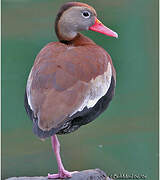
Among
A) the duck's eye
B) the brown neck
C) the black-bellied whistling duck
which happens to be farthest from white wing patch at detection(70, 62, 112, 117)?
the duck's eye

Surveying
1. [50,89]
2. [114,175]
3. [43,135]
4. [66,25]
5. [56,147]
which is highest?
[66,25]

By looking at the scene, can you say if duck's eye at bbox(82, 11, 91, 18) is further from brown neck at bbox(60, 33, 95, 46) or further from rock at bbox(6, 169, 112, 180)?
rock at bbox(6, 169, 112, 180)

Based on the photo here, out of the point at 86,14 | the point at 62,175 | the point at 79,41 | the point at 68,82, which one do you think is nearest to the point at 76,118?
the point at 68,82

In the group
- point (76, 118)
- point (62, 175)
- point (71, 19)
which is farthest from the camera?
point (71, 19)

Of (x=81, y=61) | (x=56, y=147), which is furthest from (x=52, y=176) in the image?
(x=81, y=61)

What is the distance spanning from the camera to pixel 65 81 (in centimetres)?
225

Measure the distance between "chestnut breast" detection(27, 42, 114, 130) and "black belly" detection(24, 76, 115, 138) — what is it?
22 millimetres

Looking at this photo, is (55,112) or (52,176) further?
(52,176)

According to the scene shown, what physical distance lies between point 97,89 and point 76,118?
0.19 meters

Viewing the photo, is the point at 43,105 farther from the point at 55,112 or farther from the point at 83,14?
the point at 83,14

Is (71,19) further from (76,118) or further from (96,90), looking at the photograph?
(76,118)

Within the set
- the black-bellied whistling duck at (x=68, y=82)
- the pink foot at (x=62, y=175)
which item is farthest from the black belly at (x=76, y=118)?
the pink foot at (x=62, y=175)

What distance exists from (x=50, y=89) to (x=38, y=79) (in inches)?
4.1

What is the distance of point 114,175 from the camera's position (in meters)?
2.72
